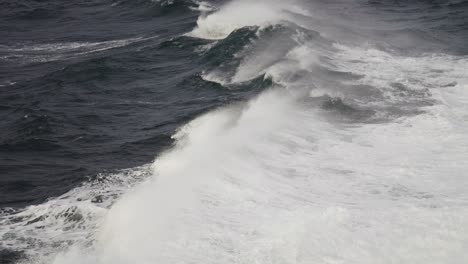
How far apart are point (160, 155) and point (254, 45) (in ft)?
34.3

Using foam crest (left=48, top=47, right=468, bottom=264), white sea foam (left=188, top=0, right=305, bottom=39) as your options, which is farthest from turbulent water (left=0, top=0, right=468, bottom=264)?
white sea foam (left=188, top=0, right=305, bottom=39)

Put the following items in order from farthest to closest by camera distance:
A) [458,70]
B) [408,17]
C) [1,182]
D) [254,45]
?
[408,17]
[254,45]
[458,70]
[1,182]

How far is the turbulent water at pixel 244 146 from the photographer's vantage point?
1150 centimetres

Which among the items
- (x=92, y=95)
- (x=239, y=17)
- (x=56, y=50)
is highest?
(x=239, y=17)

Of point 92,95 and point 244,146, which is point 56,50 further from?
→ point 244,146

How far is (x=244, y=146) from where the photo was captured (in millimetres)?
15977

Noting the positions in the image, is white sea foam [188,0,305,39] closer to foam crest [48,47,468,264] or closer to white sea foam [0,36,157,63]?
white sea foam [0,36,157,63]

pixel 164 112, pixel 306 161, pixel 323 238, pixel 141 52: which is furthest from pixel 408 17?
pixel 323 238

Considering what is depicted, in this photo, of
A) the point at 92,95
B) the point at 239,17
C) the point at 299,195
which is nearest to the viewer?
the point at 299,195

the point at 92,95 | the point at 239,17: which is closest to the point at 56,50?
the point at 239,17

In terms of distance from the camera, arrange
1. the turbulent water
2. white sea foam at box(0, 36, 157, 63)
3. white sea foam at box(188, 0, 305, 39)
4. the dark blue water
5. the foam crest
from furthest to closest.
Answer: white sea foam at box(188, 0, 305, 39)
white sea foam at box(0, 36, 157, 63)
the dark blue water
the turbulent water
the foam crest

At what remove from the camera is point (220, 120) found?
18391 mm

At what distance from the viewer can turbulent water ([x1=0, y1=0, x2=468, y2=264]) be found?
37.7 feet

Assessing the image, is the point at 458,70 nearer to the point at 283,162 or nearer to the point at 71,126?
the point at 283,162
